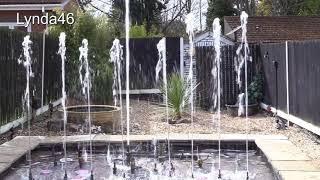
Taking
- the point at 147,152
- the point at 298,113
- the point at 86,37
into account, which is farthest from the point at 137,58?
the point at 147,152

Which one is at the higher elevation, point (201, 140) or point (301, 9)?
point (301, 9)

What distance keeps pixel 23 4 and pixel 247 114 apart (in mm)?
10238

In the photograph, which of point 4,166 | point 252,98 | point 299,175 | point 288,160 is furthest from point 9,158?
point 252,98

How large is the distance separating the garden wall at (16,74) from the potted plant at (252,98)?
4.25 meters

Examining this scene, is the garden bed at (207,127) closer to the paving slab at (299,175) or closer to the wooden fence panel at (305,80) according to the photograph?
the wooden fence panel at (305,80)

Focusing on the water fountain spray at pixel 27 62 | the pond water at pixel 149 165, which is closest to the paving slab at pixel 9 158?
the pond water at pixel 149 165

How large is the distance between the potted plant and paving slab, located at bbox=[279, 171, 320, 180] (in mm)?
6632

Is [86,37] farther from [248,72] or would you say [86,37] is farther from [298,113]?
[298,113]

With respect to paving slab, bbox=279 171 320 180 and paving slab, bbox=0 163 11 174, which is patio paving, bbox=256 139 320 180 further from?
paving slab, bbox=0 163 11 174

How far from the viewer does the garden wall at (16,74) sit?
29.6 ft

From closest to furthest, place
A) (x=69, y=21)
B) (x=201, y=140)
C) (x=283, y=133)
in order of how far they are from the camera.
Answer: (x=201, y=140) < (x=283, y=133) < (x=69, y=21)

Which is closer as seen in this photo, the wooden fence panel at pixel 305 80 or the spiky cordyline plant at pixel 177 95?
the wooden fence panel at pixel 305 80

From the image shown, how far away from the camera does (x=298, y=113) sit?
30.9 ft

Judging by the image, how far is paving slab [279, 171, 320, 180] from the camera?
5.36m
